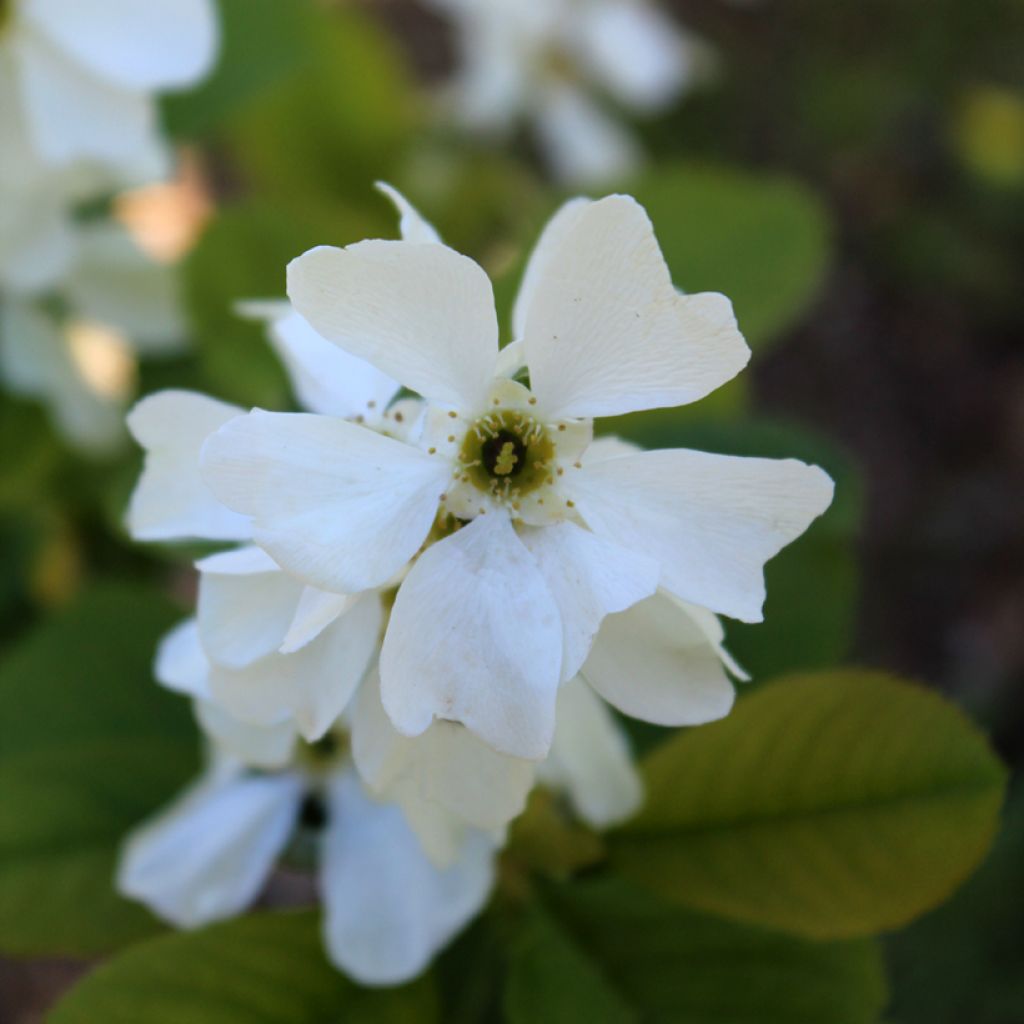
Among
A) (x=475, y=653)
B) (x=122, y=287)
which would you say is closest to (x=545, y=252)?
(x=475, y=653)

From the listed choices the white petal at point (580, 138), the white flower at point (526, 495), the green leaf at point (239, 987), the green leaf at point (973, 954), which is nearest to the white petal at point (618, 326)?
the white flower at point (526, 495)

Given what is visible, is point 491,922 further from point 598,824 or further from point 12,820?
point 12,820

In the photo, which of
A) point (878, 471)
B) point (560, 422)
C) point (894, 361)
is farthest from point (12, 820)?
point (894, 361)

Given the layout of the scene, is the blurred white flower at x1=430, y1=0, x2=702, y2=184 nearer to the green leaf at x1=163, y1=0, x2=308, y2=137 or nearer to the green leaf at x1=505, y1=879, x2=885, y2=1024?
the green leaf at x1=163, y1=0, x2=308, y2=137

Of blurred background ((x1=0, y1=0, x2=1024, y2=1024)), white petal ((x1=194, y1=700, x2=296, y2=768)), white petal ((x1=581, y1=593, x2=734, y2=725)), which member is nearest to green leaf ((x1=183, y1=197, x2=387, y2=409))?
blurred background ((x1=0, y1=0, x2=1024, y2=1024))

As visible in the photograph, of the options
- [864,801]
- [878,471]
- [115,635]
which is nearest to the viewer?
[864,801]

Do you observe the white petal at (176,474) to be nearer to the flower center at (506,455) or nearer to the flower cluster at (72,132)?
the flower center at (506,455)

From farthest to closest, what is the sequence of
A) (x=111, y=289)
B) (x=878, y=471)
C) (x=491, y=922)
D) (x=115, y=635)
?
(x=878, y=471), (x=111, y=289), (x=115, y=635), (x=491, y=922)
